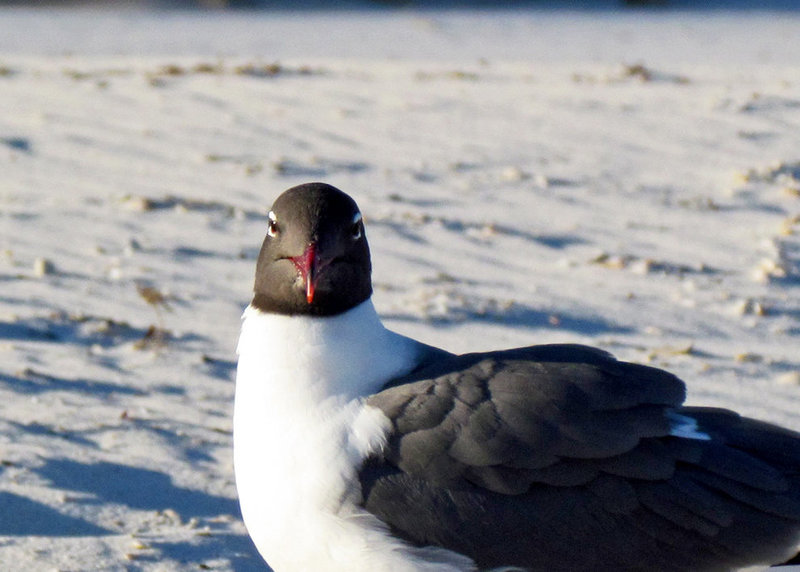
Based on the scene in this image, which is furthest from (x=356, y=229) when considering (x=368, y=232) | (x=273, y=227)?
(x=368, y=232)

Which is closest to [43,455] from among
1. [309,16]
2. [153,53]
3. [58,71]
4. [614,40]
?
[58,71]

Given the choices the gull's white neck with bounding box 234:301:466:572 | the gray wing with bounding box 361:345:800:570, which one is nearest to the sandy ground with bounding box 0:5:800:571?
the gull's white neck with bounding box 234:301:466:572

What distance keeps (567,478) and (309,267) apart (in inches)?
32.3

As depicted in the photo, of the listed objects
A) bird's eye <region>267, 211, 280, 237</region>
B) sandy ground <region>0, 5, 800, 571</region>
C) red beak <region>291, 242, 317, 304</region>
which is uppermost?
bird's eye <region>267, 211, 280, 237</region>

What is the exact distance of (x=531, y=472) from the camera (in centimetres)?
314

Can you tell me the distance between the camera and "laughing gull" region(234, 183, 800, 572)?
122 inches

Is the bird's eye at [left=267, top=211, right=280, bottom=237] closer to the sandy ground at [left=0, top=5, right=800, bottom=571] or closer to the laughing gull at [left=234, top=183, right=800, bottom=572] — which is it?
the laughing gull at [left=234, top=183, right=800, bottom=572]

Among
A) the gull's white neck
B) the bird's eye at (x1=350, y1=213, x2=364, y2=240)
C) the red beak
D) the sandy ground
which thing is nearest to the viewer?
the gull's white neck

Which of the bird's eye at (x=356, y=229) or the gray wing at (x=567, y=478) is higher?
the bird's eye at (x=356, y=229)

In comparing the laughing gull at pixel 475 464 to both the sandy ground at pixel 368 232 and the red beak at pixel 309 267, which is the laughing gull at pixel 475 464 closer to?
the red beak at pixel 309 267

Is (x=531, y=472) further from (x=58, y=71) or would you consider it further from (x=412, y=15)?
(x=412, y=15)

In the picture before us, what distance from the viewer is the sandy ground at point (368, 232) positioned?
14.6 ft

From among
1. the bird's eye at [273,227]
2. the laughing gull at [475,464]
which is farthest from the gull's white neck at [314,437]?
the bird's eye at [273,227]

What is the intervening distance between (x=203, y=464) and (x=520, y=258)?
109 inches
